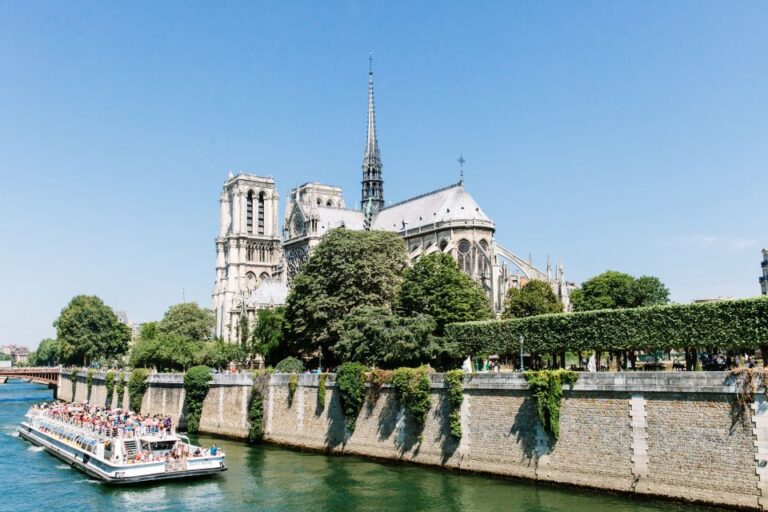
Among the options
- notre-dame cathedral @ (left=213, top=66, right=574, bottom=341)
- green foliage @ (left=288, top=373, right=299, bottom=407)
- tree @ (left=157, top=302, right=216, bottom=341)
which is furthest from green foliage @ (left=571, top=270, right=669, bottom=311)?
tree @ (left=157, top=302, right=216, bottom=341)

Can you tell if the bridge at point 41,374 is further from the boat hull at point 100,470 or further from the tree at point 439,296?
the tree at point 439,296

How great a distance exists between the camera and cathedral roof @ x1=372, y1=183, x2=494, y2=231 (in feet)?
253

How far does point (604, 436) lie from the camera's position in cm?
2728

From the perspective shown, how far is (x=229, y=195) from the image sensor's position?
118938mm

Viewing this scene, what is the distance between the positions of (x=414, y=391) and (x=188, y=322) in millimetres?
68652

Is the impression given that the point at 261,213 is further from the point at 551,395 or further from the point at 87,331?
the point at 551,395

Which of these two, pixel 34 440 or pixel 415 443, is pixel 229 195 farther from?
pixel 415 443

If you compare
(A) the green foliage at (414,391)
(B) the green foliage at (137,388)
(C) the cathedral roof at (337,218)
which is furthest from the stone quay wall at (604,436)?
(C) the cathedral roof at (337,218)

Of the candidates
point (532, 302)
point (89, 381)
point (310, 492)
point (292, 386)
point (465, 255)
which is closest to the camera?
point (310, 492)

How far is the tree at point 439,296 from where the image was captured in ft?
148

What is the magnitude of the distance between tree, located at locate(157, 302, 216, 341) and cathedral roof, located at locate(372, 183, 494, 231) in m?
26.7

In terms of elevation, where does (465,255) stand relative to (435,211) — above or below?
below

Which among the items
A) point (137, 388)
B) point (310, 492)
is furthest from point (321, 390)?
point (137, 388)

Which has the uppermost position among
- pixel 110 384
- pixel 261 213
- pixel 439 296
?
pixel 261 213
